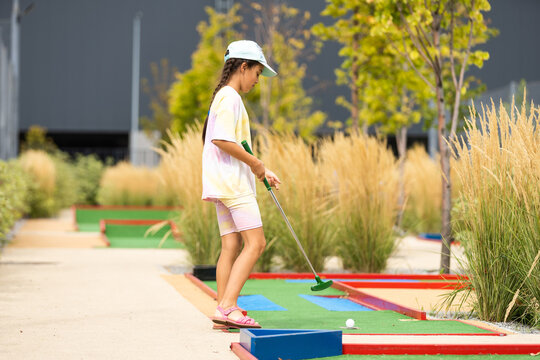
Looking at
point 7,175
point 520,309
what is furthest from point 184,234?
point 520,309

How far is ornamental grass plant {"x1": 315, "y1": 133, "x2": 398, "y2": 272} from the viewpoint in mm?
7738

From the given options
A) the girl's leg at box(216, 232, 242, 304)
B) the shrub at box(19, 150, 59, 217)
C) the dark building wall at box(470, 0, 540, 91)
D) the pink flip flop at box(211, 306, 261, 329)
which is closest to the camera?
the pink flip flop at box(211, 306, 261, 329)

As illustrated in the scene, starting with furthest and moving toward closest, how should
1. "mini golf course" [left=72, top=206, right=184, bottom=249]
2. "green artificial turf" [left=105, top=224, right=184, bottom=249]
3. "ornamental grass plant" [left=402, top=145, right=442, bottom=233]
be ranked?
"ornamental grass plant" [left=402, top=145, right=442, bottom=233] < "green artificial turf" [left=105, top=224, right=184, bottom=249] < "mini golf course" [left=72, top=206, right=184, bottom=249]

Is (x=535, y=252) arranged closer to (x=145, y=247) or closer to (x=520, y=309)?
(x=520, y=309)

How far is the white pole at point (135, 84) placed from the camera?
32.8m

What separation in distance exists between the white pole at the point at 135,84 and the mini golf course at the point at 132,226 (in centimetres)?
1573

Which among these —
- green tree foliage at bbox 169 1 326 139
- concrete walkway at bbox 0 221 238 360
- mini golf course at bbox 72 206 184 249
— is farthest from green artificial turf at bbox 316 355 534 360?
green tree foliage at bbox 169 1 326 139

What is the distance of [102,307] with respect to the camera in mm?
5707

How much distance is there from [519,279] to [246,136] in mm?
1882

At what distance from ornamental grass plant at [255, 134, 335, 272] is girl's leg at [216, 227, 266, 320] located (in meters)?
2.78

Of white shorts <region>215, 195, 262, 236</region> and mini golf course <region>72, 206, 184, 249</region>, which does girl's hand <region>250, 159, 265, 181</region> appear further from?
mini golf course <region>72, 206, 184, 249</region>

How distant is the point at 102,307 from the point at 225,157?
1596mm

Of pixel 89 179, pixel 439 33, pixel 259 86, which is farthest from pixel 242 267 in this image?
pixel 89 179

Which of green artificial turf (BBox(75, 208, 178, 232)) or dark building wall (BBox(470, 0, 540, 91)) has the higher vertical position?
dark building wall (BBox(470, 0, 540, 91))
